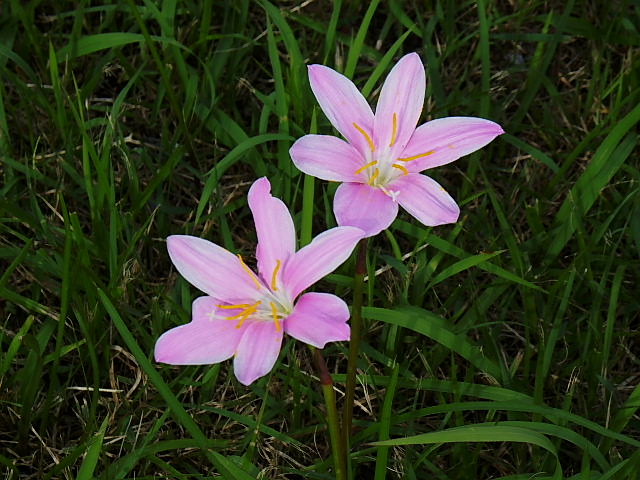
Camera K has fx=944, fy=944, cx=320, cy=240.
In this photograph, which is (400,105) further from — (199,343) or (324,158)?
(199,343)

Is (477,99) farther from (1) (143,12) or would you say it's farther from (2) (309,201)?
(1) (143,12)

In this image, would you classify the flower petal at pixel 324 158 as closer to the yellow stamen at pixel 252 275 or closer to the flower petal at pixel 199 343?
the yellow stamen at pixel 252 275

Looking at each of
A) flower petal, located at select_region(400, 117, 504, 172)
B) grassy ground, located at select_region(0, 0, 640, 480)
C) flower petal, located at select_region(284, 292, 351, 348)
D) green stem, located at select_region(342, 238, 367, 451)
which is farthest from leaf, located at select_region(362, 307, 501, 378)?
flower petal, located at select_region(284, 292, 351, 348)

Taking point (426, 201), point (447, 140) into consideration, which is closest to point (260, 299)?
point (426, 201)

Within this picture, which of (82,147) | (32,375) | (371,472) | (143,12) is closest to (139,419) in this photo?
(32,375)

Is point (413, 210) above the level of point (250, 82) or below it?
above

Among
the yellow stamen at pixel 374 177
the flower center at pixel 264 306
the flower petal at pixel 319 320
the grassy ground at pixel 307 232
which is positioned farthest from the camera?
the grassy ground at pixel 307 232

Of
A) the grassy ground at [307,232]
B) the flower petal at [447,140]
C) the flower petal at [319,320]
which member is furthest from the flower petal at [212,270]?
the flower petal at [447,140]
